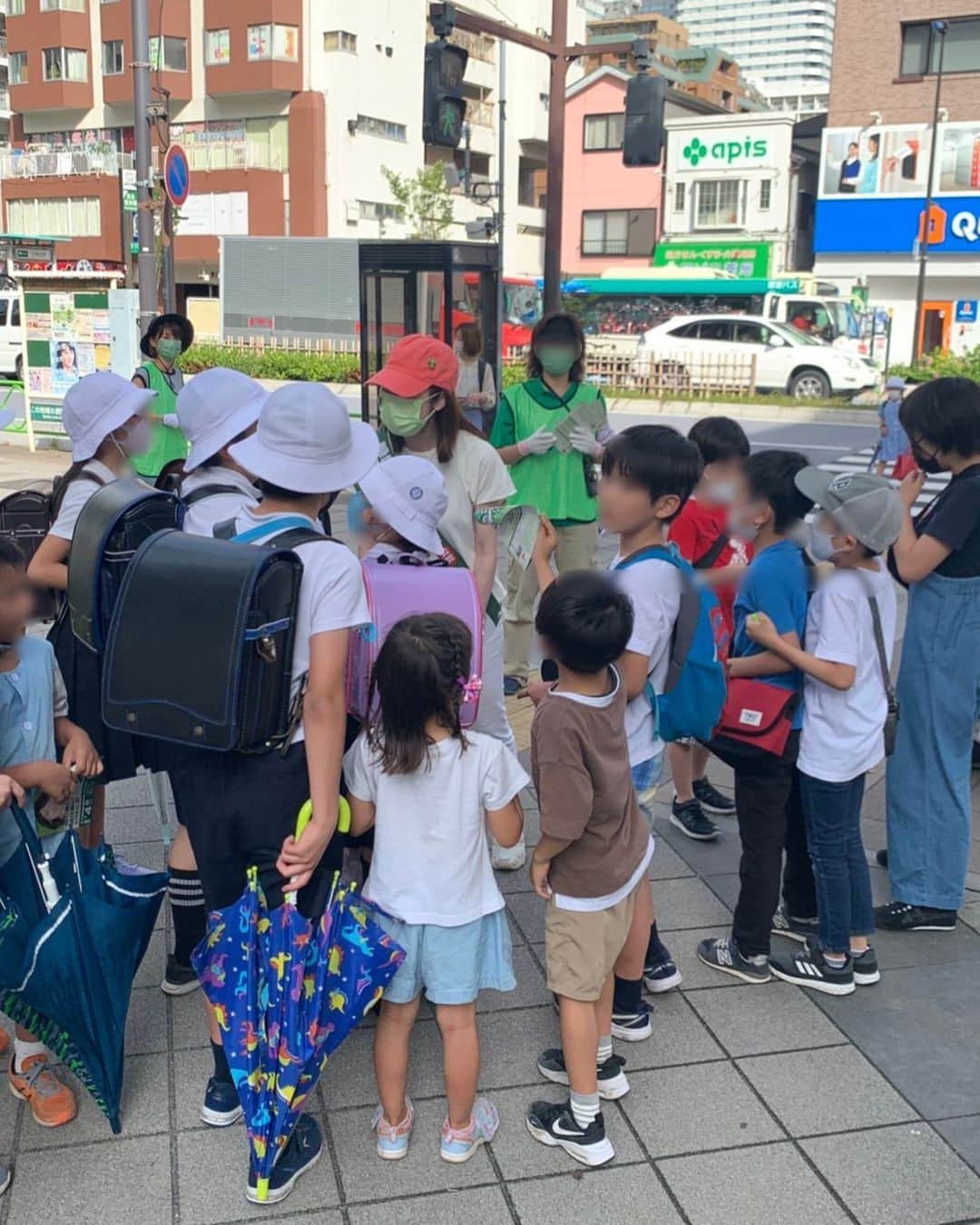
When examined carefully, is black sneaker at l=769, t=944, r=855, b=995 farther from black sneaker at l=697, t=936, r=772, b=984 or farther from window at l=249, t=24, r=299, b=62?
window at l=249, t=24, r=299, b=62

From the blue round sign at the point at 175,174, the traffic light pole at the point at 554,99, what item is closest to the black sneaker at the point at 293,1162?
the traffic light pole at the point at 554,99

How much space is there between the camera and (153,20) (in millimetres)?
41938

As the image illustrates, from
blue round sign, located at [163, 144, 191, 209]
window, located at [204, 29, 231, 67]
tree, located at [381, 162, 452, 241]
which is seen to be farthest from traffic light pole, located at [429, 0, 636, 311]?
window, located at [204, 29, 231, 67]

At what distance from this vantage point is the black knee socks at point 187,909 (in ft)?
10.6

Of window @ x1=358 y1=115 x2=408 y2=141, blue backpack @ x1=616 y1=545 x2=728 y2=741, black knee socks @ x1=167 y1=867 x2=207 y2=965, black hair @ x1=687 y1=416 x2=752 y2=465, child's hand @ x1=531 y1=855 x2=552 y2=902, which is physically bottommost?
black knee socks @ x1=167 y1=867 x2=207 y2=965

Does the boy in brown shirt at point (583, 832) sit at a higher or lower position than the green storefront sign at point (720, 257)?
lower

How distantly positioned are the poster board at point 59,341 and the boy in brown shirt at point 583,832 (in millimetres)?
12559

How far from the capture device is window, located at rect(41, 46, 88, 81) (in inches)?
1767

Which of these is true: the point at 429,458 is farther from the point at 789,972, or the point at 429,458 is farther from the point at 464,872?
the point at 789,972

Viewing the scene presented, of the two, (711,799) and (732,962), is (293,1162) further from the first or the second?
(711,799)

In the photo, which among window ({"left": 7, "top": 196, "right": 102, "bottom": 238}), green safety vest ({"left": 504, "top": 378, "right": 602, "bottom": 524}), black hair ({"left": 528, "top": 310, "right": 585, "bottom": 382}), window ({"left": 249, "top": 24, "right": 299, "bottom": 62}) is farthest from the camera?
window ({"left": 7, "top": 196, "right": 102, "bottom": 238})

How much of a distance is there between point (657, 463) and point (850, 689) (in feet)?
3.11

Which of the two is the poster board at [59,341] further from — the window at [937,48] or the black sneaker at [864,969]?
the window at [937,48]

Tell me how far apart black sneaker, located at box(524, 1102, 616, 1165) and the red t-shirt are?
68.2 inches
